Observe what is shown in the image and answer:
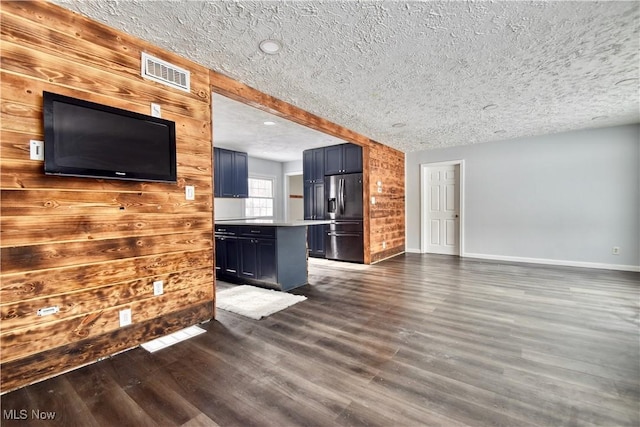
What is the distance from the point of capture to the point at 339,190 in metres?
5.75

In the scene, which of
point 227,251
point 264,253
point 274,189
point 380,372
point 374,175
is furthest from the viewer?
point 274,189

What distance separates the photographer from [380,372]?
6.07 feet

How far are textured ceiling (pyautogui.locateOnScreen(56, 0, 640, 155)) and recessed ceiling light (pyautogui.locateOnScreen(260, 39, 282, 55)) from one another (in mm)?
49

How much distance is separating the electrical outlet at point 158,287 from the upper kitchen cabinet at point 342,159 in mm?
4096

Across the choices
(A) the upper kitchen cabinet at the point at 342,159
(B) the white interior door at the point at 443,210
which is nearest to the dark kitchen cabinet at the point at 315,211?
(A) the upper kitchen cabinet at the point at 342,159

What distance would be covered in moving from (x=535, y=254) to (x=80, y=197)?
6.82 metres

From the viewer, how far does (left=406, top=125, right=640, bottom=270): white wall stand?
4602mm

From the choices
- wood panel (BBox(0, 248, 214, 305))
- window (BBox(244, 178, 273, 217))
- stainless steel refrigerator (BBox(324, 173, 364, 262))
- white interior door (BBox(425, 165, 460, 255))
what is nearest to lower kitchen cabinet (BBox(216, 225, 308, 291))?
wood panel (BBox(0, 248, 214, 305))

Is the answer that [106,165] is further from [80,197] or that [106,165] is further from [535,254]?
[535,254]

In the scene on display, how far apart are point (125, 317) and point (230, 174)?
4596 mm

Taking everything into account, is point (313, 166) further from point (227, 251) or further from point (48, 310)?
point (48, 310)

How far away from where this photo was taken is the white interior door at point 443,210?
6293mm

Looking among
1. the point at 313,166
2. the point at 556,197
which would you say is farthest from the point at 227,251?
the point at 556,197

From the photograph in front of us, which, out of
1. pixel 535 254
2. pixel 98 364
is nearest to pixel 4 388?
pixel 98 364
